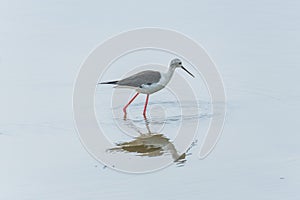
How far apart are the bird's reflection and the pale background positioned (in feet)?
0.57

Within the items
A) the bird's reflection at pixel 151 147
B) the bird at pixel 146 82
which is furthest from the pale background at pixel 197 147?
the bird at pixel 146 82

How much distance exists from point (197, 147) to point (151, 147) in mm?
384

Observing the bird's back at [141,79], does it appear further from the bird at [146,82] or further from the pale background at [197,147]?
the pale background at [197,147]

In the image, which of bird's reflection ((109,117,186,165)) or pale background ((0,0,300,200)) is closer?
pale background ((0,0,300,200))

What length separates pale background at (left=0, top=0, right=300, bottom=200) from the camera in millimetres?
5242

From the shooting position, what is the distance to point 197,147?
19.5ft

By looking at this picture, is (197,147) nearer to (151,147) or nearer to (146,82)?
(151,147)

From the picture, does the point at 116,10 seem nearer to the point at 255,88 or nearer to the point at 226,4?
the point at 226,4

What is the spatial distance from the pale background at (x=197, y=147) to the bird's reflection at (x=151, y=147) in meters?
0.17

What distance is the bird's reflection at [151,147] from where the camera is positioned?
5.84m

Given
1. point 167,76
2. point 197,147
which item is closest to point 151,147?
point 197,147

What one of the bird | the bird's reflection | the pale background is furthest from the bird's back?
the bird's reflection

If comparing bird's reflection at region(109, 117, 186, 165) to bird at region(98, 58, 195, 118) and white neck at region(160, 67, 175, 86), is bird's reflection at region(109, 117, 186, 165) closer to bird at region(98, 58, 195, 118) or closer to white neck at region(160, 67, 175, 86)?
bird at region(98, 58, 195, 118)

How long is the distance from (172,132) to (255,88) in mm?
1281
